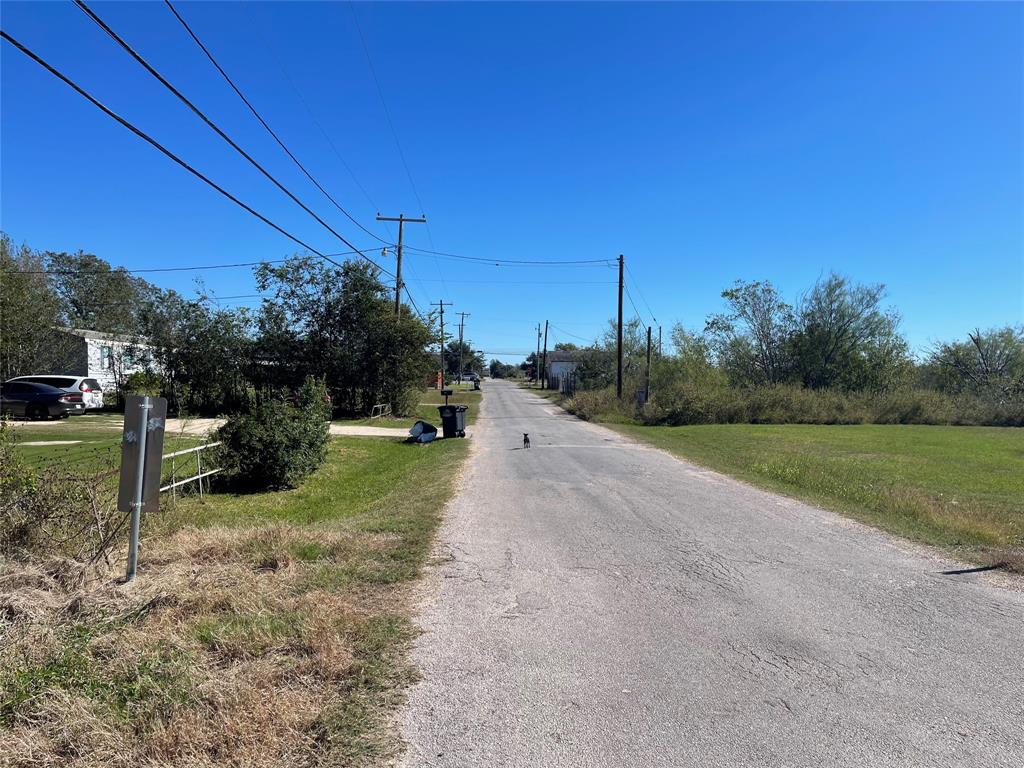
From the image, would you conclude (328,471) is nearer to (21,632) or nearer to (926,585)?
(21,632)

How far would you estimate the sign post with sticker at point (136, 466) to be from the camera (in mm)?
5020

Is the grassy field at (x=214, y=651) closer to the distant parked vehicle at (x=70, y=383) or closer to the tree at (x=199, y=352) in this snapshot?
the distant parked vehicle at (x=70, y=383)

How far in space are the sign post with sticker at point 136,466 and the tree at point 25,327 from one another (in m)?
26.8

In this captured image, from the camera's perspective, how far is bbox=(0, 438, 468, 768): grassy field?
2812 mm

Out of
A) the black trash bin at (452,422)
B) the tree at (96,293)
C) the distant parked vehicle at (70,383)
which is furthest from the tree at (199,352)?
the tree at (96,293)

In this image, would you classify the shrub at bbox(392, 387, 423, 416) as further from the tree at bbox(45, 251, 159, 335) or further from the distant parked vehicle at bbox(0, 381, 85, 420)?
the tree at bbox(45, 251, 159, 335)

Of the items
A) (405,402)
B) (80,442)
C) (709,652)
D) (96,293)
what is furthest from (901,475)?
(96,293)

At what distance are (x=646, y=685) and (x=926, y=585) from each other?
3.63 meters

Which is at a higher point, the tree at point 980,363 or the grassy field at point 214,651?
the tree at point 980,363

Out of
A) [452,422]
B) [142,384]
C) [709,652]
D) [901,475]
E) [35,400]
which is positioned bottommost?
[709,652]

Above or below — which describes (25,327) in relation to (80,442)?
above

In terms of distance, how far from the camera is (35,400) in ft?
75.8

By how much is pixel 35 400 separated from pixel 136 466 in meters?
23.4

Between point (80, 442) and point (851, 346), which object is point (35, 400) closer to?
point (80, 442)
